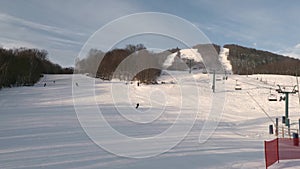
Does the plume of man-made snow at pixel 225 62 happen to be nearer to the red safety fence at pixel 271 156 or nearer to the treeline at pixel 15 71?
the treeline at pixel 15 71

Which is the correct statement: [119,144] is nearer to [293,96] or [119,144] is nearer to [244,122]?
[244,122]

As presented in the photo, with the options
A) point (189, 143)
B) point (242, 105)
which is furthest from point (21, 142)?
point (242, 105)

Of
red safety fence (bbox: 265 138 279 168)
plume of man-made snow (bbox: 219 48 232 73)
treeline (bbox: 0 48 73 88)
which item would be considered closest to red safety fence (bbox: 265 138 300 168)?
red safety fence (bbox: 265 138 279 168)

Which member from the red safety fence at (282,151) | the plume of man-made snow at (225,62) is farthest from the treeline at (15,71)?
the plume of man-made snow at (225,62)

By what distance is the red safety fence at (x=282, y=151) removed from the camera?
24.7 feet

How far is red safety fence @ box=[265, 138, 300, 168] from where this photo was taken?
24.7ft

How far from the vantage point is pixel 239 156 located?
Result: 8.31 metres

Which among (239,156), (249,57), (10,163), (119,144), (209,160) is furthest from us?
(249,57)

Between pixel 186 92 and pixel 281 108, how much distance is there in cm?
984

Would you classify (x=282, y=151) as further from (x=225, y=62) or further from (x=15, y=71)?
(x=225, y=62)

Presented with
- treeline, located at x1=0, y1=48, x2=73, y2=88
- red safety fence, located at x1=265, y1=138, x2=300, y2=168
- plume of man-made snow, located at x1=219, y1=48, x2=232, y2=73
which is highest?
plume of man-made snow, located at x1=219, y1=48, x2=232, y2=73

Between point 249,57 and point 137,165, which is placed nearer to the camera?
point 137,165

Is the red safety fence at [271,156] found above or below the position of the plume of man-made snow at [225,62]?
below

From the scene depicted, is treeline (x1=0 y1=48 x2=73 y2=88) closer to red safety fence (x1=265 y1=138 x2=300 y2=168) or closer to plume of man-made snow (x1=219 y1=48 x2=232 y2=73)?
red safety fence (x1=265 y1=138 x2=300 y2=168)
